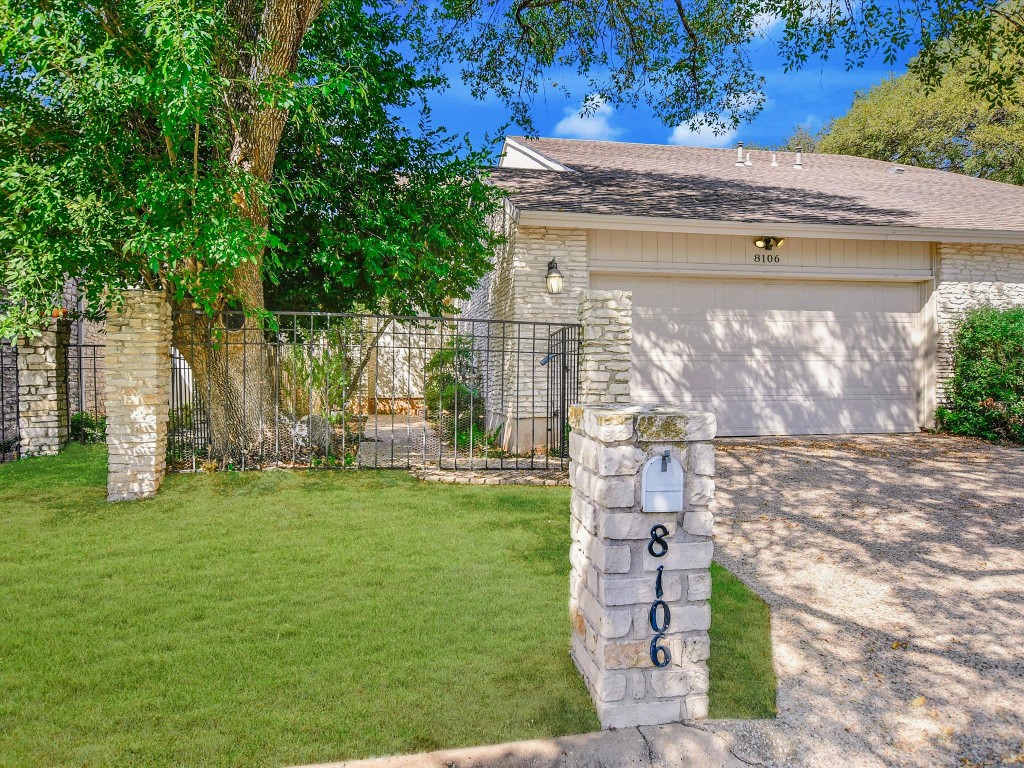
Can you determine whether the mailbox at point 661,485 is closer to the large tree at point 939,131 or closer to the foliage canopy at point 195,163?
the foliage canopy at point 195,163

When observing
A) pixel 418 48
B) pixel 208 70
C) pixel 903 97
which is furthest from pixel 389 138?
pixel 903 97

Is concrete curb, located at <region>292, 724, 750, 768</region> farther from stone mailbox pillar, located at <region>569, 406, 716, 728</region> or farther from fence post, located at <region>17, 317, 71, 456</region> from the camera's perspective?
fence post, located at <region>17, 317, 71, 456</region>

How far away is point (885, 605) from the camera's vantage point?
12.2 feet

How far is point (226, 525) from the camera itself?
518 centimetres

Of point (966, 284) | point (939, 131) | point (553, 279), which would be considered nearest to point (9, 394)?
point (553, 279)

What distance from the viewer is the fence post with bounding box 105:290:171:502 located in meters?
5.73

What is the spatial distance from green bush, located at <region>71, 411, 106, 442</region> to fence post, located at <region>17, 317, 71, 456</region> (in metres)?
0.59

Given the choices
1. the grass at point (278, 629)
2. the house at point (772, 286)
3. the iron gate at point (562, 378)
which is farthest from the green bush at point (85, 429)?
the iron gate at point (562, 378)

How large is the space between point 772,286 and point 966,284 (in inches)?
118

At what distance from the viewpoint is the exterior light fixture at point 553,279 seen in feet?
26.7

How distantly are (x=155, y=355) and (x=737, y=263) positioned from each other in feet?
24.8

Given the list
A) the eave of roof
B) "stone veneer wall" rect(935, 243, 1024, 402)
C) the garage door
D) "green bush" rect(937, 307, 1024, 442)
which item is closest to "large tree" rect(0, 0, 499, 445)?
the eave of roof

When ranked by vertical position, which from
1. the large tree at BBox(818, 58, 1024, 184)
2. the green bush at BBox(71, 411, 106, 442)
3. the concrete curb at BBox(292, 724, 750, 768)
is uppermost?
the large tree at BBox(818, 58, 1024, 184)

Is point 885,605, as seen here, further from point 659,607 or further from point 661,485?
point 661,485
